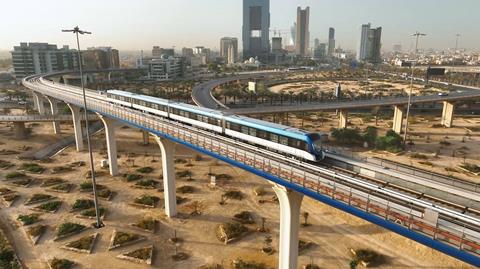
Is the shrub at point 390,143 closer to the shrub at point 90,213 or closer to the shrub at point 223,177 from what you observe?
the shrub at point 223,177

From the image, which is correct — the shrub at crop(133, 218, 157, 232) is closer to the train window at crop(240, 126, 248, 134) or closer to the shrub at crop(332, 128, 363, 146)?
the train window at crop(240, 126, 248, 134)

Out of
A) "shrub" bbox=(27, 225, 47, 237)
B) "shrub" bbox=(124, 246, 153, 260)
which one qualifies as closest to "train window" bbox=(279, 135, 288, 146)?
"shrub" bbox=(124, 246, 153, 260)

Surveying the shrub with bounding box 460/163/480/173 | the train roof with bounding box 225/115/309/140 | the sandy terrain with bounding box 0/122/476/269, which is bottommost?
the sandy terrain with bounding box 0/122/476/269

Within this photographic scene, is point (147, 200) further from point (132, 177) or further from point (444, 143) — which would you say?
point (444, 143)

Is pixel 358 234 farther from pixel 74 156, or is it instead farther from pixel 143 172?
pixel 74 156

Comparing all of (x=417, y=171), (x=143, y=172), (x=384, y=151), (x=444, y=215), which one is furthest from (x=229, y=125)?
(x=384, y=151)

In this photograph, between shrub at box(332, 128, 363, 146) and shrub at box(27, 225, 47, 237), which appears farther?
shrub at box(332, 128, 363, 146)

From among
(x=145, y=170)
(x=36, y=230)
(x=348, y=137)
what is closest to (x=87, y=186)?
(x=145, y=170)
